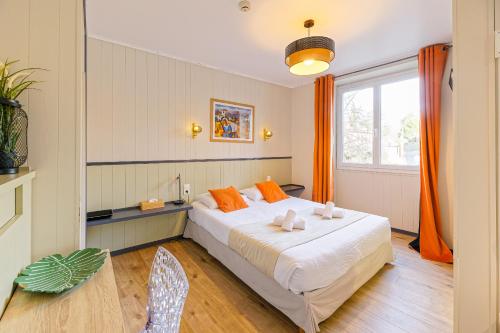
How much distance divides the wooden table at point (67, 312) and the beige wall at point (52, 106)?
0.34 m

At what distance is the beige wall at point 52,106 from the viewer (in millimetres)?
1091

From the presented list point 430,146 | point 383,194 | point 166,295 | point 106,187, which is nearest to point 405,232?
point 383,194

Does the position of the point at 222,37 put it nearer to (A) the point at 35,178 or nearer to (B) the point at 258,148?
(B) the point at 258,148

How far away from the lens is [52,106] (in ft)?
3.75

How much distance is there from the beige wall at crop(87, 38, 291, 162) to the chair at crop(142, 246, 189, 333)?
7.10 ft

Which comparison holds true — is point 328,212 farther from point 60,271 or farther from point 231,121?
point 60,271

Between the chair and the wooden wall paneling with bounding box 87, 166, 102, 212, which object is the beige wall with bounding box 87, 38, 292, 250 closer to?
the wooden wall paneling with bounding box 87, 166, 102, 212

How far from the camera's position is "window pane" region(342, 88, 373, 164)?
147 inches

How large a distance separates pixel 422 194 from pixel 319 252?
2.14 m

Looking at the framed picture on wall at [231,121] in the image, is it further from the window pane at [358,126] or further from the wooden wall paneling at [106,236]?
the wooden wall paneling at [106,236]

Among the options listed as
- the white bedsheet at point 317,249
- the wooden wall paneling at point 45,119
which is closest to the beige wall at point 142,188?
the white bedsheet at point 317,249

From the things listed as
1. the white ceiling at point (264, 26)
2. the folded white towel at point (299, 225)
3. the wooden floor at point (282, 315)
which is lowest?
the wooden floor at point (282, 315)

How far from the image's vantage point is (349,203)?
397cm

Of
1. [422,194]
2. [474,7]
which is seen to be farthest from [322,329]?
[422,194]
